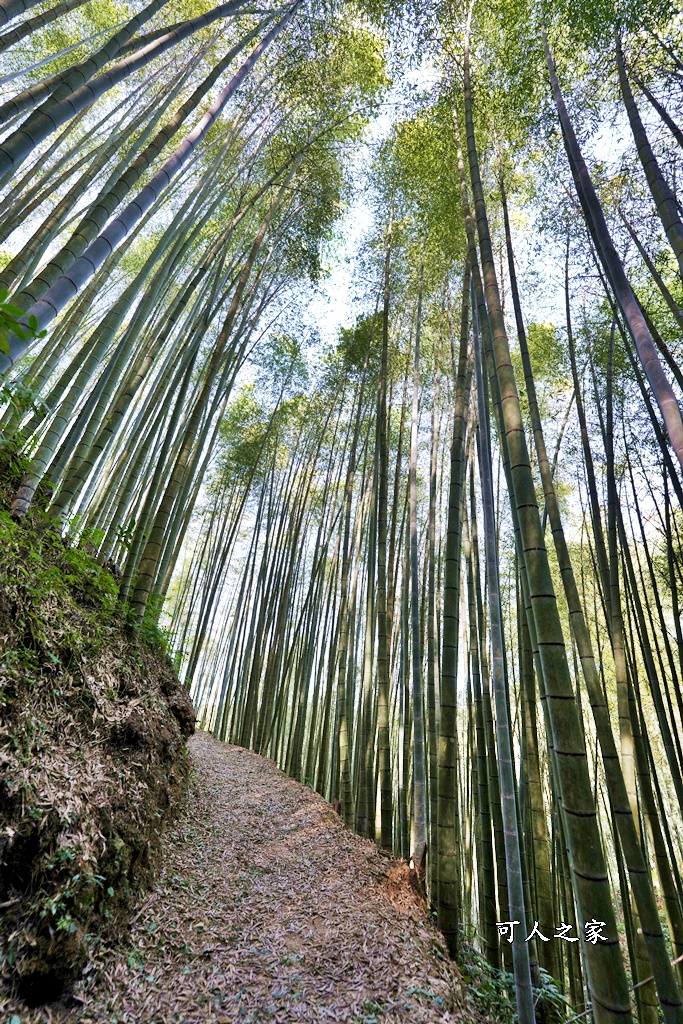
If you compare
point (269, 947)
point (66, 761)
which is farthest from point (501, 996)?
point (66, 761)

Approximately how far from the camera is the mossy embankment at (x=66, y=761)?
1.58 m

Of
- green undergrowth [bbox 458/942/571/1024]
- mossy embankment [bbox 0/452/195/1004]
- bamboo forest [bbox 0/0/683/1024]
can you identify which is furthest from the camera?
green undergrowth [bbox 458/942/571/1024]

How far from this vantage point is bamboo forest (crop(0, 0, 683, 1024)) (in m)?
1.73

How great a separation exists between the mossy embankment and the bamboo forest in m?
0.02

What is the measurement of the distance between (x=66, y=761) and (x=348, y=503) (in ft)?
13.1

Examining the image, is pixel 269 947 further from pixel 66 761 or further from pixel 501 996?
pixel 66 761

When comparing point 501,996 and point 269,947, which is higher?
point 269,947

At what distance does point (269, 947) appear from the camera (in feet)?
7.51

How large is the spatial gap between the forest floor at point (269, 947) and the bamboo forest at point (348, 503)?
0.06ft

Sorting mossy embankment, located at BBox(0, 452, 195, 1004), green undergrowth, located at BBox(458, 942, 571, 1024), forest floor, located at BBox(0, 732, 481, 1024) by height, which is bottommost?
green undergrowth, located at BBox(458, 942, 571, 1024)

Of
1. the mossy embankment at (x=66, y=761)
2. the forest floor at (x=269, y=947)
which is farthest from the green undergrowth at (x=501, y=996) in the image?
the mossy embankment at (x=66, y=761)

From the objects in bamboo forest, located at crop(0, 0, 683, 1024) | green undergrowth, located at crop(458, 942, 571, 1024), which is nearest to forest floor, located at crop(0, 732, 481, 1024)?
bamboo forest, located at crop(0, 0, 683, 1024)

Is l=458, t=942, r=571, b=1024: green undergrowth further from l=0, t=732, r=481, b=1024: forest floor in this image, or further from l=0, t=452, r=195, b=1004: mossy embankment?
l=0, t=452, r=195, b=1004: mossy embankment

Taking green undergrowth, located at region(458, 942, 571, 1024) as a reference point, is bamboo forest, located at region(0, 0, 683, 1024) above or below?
above
